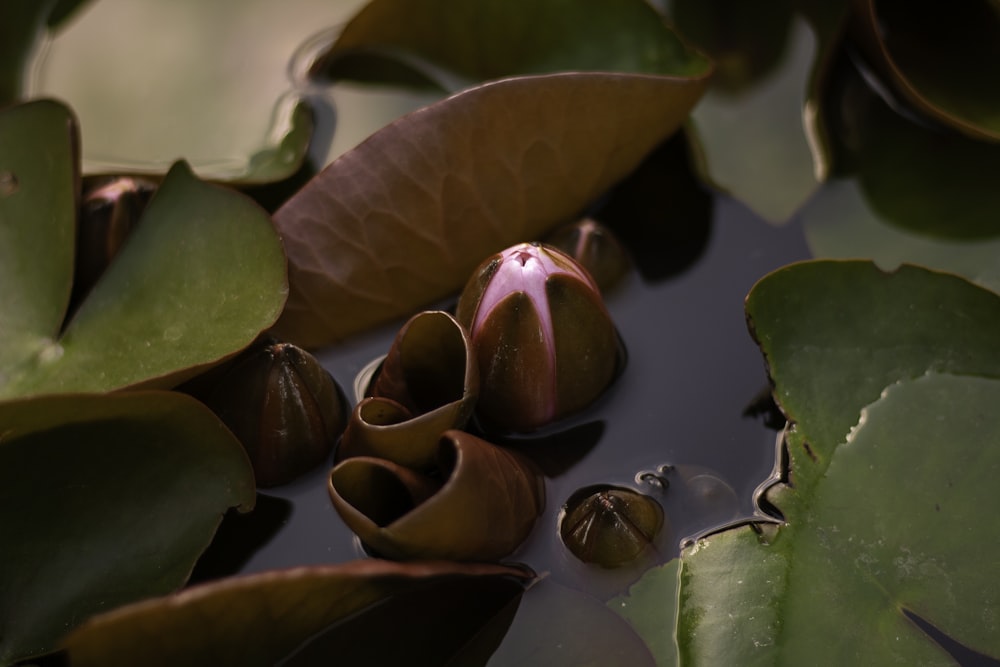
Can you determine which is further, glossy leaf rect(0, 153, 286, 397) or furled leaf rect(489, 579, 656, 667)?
glossy leaf rect(0, 153, 286, 397)

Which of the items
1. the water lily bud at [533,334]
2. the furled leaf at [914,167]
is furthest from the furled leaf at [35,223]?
the furled leaf at [914,167]

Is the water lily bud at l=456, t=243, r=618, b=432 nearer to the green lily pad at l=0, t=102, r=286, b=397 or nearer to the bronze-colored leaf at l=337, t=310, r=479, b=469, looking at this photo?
the bronze-colored leaf at l=337, t=310, r=479, b=469

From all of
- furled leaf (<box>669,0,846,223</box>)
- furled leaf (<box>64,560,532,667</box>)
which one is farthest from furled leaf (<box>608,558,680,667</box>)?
furled leaf (<box>669,0,846,223</box>)

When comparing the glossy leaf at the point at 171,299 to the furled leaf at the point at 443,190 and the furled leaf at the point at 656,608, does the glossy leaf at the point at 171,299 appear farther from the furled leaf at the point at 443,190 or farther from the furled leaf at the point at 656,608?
the furled leaf at the point at 656,608

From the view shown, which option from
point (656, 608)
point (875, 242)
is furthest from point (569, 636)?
point (875, 242)

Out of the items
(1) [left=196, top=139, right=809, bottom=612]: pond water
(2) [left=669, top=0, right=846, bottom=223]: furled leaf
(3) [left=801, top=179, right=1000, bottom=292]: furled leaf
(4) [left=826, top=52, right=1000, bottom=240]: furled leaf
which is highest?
(2) [left=669, top=0, right=846, bottom=223]: furled leaf

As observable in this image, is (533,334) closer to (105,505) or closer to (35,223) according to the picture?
(105,505)
